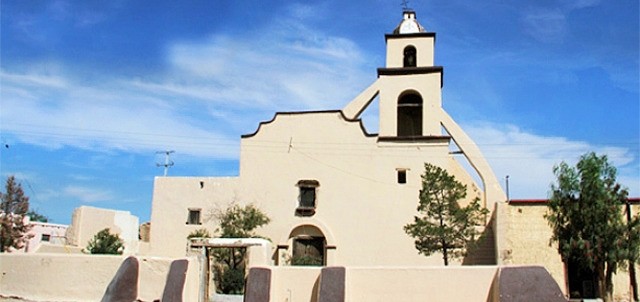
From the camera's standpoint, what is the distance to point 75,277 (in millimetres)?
18125

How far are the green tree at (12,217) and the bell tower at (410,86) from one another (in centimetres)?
1962

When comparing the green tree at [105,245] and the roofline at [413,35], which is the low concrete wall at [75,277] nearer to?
the green tree at [105,245]

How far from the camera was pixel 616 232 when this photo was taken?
2050 centimetres

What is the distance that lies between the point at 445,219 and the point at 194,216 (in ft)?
42.4

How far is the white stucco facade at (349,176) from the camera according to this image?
29.6 m

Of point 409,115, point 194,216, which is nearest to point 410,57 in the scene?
point 409,115

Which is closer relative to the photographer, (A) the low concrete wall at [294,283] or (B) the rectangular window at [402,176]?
(A) the low concrete wall at [294,283]

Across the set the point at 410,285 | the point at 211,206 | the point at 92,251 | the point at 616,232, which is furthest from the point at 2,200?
the point at 616,232

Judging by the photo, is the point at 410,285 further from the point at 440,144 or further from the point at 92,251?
the point at 92,251

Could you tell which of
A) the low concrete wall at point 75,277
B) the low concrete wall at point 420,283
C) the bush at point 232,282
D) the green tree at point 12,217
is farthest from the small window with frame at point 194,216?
the low concrete wall at point 420,283

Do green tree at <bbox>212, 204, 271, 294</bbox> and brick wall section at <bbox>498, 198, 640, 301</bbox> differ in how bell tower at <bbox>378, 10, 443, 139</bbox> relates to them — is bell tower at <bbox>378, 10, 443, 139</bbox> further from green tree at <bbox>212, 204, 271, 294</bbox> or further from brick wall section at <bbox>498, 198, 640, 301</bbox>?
green tree at <bbox>212, 204, 271, 294</bbox>

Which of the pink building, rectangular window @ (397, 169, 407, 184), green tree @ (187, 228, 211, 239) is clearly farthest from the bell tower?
the pink building

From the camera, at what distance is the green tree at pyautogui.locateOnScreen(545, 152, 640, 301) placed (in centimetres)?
2053

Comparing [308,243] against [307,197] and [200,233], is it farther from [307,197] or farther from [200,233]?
[200,233]
